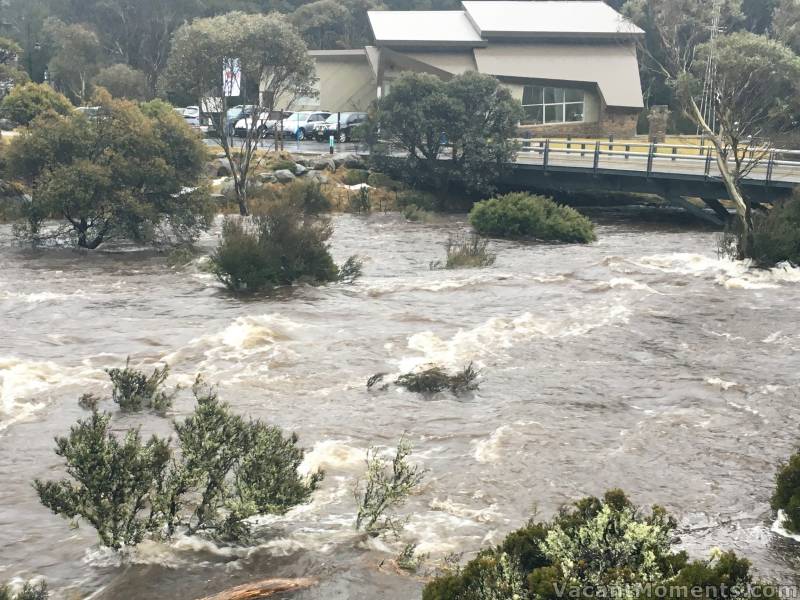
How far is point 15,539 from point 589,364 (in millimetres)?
9356

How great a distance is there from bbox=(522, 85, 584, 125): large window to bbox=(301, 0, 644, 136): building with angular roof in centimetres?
5

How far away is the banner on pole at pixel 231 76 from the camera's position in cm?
3098

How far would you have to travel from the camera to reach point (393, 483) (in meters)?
9.41

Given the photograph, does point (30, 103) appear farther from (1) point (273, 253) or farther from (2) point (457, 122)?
(1) point (273, 253)

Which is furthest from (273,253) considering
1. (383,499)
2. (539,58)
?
(539,58)

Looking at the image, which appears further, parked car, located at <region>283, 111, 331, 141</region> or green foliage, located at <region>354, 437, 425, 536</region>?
parked car, located at <region>283, 111, 331, 141</region>

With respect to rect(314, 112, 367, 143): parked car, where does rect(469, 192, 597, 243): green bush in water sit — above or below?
below

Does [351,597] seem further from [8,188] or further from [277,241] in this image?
[8,188]

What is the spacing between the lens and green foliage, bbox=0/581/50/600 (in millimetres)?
7332

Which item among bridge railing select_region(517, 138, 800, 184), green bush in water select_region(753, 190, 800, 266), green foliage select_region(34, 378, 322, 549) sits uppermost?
bridge railing select_region(517, 138, 800, 184)

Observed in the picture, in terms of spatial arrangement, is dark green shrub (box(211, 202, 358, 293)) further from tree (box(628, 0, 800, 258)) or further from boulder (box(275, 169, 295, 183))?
boulder (box(275, 169, 295, 183))

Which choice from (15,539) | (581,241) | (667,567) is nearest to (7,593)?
(15,539)

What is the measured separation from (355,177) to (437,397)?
25.5 m

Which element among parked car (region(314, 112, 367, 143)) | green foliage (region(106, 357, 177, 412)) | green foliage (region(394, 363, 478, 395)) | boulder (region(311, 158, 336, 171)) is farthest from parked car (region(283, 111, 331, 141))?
green foliage (region(106, 357, 177, 412))
